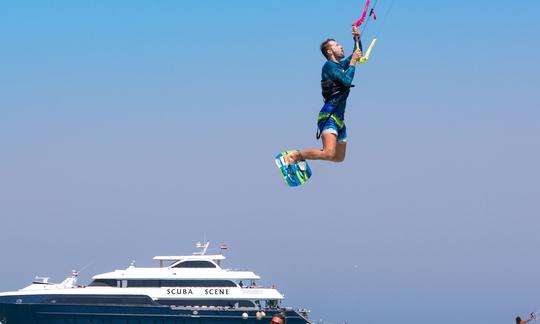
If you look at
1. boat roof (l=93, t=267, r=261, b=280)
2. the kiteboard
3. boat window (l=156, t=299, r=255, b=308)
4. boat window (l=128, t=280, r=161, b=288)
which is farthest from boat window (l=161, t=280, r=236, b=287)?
Result: the kiteboard

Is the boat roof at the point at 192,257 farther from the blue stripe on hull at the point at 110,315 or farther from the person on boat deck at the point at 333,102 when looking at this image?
the person on boat deck at the point at 333,102

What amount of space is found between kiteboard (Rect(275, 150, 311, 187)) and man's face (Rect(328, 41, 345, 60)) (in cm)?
172

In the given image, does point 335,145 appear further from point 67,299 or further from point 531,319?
point 67,299

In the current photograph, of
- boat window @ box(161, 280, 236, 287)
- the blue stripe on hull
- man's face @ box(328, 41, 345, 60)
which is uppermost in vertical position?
boat window @ box(161, 280, 236, 287)

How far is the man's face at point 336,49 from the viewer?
60.7 ft

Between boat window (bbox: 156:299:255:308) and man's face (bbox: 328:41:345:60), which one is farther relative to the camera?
boat window (bbox: 156:299:255:308)

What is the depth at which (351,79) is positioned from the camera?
59.6 ft

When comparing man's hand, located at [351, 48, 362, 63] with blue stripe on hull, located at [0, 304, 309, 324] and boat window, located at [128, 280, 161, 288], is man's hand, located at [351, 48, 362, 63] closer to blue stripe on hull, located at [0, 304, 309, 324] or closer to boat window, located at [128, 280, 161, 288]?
blue stripe on hull, located at [0, 304, 309, 324]

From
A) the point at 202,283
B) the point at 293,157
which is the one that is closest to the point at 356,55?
the point at 293,157

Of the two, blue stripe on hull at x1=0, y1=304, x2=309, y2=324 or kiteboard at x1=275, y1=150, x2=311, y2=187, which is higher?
blue stripe on hull at x1=0, y1=304, x2=309, y2=324

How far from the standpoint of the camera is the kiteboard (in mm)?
18484

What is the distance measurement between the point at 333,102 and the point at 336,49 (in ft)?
2.78

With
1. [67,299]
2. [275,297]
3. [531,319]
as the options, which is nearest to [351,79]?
[531,319]

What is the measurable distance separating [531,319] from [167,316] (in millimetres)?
56451
